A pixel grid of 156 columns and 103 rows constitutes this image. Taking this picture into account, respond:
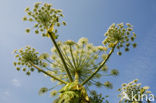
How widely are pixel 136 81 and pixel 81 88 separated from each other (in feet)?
24.7

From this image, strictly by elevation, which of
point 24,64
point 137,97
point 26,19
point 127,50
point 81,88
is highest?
point 26,19

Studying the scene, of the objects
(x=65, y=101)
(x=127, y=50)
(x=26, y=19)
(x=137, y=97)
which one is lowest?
(x=65, y=101)

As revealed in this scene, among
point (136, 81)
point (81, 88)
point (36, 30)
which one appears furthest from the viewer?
point (136, 81)

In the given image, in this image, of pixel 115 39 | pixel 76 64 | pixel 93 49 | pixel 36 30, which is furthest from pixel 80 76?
pixel 36 30

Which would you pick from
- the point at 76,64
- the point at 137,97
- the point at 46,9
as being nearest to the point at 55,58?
the point at 76,64

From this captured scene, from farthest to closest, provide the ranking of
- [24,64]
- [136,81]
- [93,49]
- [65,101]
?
[136,81], [93,49], [24,64], [65,101]

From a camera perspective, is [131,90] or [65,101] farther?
[131,90]

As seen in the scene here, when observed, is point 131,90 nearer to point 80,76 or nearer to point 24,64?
point 80,76

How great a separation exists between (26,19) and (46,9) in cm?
163

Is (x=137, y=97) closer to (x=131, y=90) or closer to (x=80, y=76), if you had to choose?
(x=131, y=90)

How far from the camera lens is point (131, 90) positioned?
1352 centimetres

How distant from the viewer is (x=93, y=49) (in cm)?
1287

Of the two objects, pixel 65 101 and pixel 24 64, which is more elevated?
pixel 24 64

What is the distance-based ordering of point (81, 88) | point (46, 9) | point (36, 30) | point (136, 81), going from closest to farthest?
point (81, 88), point (46, 9), point (36, 30), point (136, 81)
